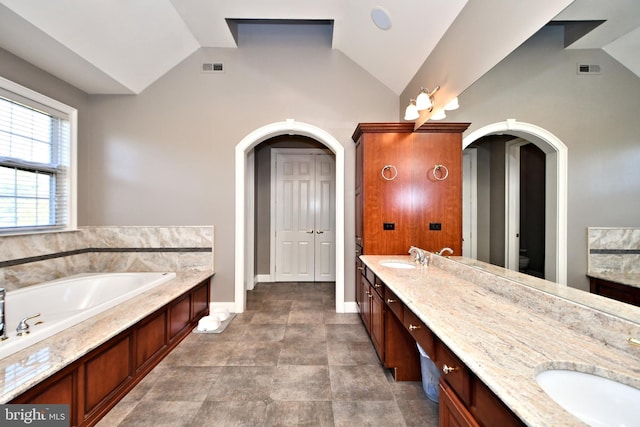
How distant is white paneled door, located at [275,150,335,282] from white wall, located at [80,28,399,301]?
149 cm

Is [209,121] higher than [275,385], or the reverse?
[209,121]

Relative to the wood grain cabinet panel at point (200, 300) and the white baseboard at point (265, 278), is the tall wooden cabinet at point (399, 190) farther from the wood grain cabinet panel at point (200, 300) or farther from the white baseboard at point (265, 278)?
the white baseboard at point (265, 278)

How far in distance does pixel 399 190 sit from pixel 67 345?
284cm

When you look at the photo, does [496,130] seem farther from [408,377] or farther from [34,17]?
[34,17]

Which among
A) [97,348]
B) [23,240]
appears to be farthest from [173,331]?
[23,240]

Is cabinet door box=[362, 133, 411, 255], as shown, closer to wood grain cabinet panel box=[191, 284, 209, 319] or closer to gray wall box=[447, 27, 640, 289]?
gray wall box=[447, 27, 640, 289]

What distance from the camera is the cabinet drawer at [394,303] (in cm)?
165

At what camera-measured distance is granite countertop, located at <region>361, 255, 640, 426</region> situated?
696mm

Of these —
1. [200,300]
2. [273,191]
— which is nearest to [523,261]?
[200,300]

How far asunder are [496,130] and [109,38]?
Answer: 3.43 metres

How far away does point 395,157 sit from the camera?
109 inches

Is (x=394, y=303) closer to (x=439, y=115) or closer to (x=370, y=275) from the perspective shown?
(x=370, y=275)

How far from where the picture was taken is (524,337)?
980mm

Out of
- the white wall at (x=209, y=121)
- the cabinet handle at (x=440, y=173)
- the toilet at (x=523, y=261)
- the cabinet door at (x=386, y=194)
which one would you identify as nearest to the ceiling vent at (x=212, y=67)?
the white wall at (x=209, y=121)
